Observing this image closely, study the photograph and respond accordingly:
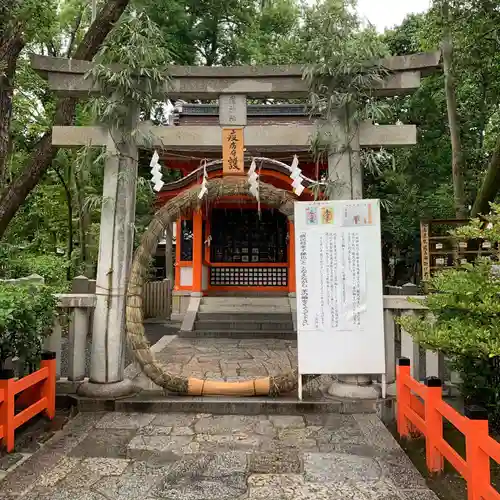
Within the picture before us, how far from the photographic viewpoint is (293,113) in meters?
15.6

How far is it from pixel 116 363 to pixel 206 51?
18.1 metres

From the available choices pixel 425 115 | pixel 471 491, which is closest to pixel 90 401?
pixel 471 491

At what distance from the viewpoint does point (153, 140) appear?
5.64m

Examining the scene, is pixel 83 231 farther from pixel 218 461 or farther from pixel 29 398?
pixel 218 461

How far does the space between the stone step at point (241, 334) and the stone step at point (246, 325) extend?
19 centimetres

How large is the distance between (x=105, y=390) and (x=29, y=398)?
2.78 feet

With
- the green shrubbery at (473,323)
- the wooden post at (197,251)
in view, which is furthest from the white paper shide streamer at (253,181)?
the wooden post at (197,251)

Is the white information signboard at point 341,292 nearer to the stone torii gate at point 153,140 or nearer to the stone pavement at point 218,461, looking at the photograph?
the stone torii gate at point 153,140

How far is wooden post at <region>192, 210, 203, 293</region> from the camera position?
1323 centimetres

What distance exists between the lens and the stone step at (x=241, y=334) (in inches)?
444

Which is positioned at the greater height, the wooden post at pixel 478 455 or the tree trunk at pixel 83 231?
the tree trunk at pixel 83 231

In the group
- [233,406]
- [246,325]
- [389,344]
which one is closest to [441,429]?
[389,344]

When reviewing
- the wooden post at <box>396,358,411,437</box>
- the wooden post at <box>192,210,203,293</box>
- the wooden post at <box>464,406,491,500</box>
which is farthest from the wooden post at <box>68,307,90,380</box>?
the wooden post at <box>192,210,203,293</box>

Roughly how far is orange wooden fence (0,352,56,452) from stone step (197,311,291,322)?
280 inches
